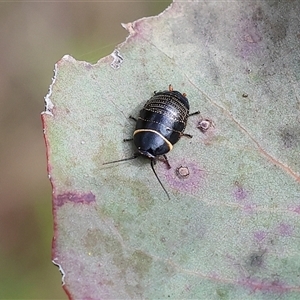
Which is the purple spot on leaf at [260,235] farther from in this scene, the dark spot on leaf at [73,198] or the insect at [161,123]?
the dark spot on leaf at [73,198]

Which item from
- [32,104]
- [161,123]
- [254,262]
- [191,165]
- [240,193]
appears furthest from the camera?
[32,104]

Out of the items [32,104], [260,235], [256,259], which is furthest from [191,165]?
[32,104]

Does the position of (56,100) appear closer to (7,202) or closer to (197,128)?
(197,128)

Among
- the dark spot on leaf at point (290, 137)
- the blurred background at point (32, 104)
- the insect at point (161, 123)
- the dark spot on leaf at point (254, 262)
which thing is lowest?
the dark spot on leaf at point (254, 262)

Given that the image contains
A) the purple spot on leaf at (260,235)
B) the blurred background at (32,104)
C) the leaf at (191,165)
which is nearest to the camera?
the leaf at (191,165)

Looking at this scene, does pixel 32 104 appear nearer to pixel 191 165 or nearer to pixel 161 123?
pixel 161 123

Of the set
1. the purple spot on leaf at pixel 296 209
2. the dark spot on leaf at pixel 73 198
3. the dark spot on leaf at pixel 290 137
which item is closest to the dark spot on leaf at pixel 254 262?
the purple spot on leaf at pixel 296 209
